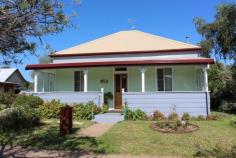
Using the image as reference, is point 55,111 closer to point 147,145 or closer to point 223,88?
point 147,145

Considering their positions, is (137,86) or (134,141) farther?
(137,86)

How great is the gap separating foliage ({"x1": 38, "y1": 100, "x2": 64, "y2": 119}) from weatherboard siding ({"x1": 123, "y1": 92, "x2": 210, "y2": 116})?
399 cm

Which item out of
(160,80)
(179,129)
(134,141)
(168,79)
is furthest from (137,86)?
(134,141)

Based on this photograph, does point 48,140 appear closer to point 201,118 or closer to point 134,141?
point 134,141

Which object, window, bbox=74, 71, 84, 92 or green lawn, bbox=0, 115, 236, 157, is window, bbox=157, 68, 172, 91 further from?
green lawn, bbox=0, 115, 236, 157

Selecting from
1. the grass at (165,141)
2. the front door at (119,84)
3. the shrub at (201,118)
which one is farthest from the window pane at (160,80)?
the grass at (165,141)

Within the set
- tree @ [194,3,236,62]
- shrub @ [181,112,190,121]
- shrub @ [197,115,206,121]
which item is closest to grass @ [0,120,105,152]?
shrub @ [181,112,190,121]

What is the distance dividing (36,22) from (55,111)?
1180 centimetres

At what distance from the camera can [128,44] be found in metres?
23.2

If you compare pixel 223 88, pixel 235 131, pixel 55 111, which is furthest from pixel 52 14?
pixel 223 88

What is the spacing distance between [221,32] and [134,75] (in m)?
10.9

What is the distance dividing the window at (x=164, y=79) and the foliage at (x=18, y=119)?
29.8ft

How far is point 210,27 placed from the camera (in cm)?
2747

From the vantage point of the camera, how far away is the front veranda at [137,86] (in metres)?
17.3
